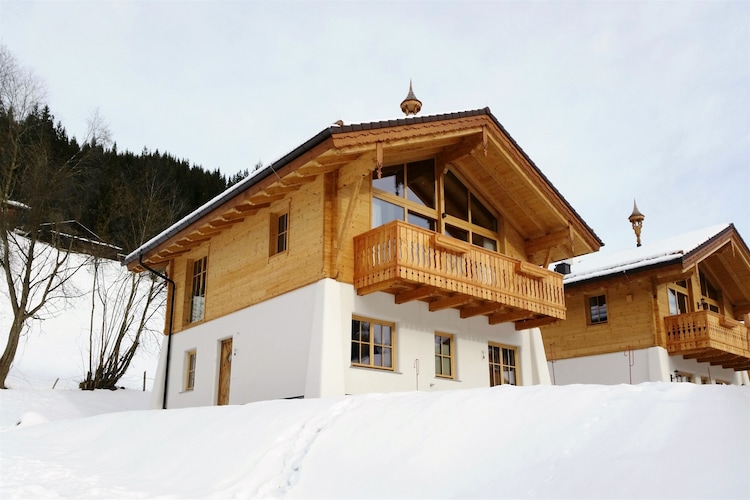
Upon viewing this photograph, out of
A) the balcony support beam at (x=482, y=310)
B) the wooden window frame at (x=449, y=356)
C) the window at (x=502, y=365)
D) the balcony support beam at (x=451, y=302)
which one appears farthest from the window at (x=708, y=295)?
the balcony support beam at (x=451, y=302)

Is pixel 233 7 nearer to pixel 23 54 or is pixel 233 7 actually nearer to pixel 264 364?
pixel 264 364

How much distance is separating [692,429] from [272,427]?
5.80 meters

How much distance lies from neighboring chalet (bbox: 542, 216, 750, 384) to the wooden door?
1186cm

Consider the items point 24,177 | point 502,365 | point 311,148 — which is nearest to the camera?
point 311,148

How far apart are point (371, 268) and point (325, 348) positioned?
1.91m

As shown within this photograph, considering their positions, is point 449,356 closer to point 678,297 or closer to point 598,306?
point 598,306

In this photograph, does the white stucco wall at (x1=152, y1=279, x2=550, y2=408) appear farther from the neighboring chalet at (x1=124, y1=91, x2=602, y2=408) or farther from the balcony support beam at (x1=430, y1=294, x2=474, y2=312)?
the balcony support beam at (x1=430, y1=294, x2=474, y2=312)

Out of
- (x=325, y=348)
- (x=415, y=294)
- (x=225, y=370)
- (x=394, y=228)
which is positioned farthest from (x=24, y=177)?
(x=394, y=228)

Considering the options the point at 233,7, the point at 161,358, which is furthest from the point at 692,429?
the point at 161,358

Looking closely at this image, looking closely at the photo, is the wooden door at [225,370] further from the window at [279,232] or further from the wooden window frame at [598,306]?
the wooden window frame at [598,306]

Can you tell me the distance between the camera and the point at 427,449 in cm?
768

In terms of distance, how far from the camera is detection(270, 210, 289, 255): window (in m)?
16.2

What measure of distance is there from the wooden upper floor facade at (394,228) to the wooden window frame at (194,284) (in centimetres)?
5

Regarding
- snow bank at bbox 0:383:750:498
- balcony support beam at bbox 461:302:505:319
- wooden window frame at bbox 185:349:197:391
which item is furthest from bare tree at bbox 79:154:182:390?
snow bank at bbox 0:383:750:498
